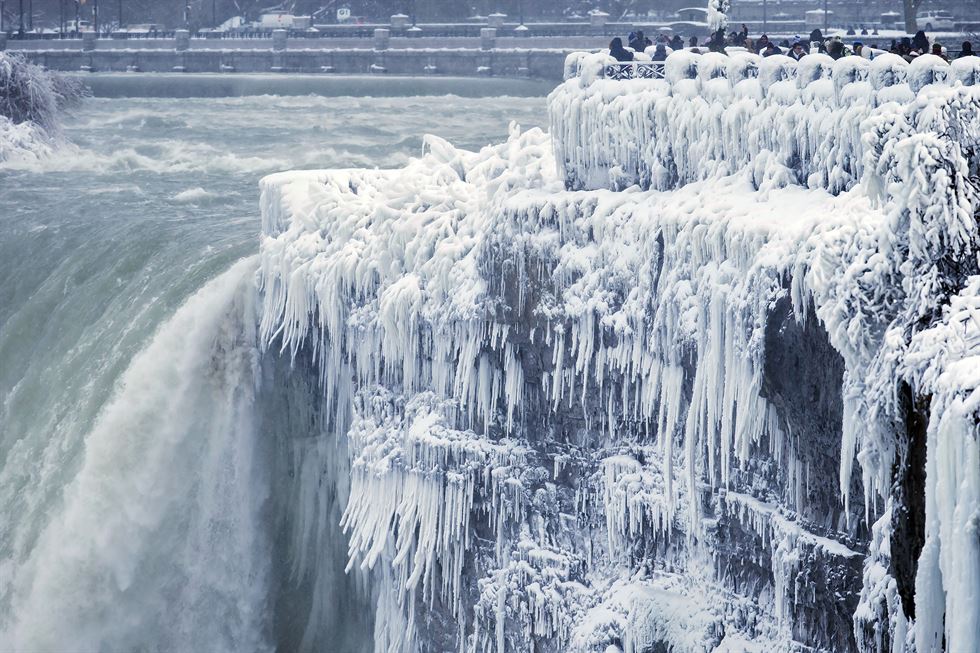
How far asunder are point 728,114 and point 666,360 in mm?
2411

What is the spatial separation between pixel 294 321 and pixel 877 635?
9.14 m

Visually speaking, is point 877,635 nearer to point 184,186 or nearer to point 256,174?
point 184,186

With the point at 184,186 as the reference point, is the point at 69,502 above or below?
below

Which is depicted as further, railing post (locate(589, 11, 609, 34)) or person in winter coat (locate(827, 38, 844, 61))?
railing post (locate(589, 11, 609, 34))

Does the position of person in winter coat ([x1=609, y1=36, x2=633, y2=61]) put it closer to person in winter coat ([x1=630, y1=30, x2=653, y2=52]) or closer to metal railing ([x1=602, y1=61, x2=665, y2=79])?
metal railing ([x1=602, y1=61, x2=665, y2=79])

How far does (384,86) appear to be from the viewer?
2312 inches

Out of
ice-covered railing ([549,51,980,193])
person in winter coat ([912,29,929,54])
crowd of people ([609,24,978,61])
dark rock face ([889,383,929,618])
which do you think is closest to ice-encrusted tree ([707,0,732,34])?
crowd of people ([609,24,978,61])

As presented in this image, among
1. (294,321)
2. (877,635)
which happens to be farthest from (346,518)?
(877,635)

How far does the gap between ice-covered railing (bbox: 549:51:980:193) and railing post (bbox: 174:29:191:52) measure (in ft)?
168

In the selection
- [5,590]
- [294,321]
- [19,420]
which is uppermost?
[294,321]

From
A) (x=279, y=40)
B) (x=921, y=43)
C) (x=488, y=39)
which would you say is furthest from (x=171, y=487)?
(x=279, y=40)

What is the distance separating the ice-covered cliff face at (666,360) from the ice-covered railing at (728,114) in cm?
3

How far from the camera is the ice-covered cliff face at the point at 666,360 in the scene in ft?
32.4

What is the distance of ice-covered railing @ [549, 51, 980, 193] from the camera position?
13.2 m
